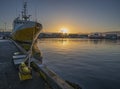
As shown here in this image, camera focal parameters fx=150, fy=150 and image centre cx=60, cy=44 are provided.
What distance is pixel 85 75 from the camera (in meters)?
11.9

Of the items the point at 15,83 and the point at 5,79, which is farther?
the point at 5,79

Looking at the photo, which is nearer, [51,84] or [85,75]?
[51,84]

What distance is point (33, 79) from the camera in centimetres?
620

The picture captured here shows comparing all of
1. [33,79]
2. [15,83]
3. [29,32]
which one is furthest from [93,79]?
[29,32]

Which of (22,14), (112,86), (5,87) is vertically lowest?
(112,86)

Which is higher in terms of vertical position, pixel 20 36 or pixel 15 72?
pixel 20 36

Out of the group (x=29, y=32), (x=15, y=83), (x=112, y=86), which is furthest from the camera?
(x=29, y=32)

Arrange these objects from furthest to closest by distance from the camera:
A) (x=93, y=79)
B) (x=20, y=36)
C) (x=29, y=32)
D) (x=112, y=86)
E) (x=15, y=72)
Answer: (x=20, y=36) < (x=29, y=32) < (x=93, y=79) < (x=112, y=86) < (x=15, y=72)

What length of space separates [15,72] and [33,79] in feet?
4.70

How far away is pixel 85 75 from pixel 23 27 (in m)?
18.7

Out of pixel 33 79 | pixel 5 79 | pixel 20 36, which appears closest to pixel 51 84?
pixel 33 79

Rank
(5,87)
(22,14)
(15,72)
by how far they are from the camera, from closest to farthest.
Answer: (5,87) → (15,72) → (22,14)

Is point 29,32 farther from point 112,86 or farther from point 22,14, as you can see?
point 112,86

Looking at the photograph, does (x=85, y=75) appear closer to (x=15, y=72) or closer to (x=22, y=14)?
(x=15, y=72)
